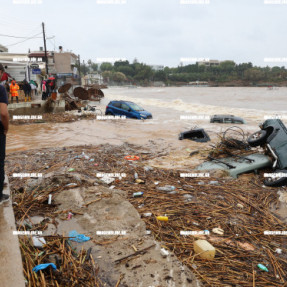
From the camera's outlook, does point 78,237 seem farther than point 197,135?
No

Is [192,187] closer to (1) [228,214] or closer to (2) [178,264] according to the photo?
(1) [228,214]

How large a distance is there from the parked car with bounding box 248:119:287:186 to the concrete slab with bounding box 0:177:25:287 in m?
5.11

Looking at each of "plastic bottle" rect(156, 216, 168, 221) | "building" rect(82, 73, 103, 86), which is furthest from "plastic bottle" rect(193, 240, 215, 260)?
"building" rect(82, 73, 103, 86)

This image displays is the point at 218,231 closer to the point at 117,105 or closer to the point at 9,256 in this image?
the point at 9,256

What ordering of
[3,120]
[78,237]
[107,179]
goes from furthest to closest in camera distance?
[107,179]
[3,120]
[78,237]

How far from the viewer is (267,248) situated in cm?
319

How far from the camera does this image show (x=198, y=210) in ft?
13.3

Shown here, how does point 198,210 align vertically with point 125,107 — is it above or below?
below

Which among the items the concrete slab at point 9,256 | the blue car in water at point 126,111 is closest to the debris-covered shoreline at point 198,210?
the concrete slab at point 9,256

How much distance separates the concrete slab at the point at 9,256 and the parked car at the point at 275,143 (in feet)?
16.8

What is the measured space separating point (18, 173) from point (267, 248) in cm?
532

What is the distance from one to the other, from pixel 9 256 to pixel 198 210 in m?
2.76

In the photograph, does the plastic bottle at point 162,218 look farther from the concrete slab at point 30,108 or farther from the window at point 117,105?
the concrete slab at point 30,108

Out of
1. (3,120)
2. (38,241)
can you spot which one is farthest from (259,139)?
(3,120)
